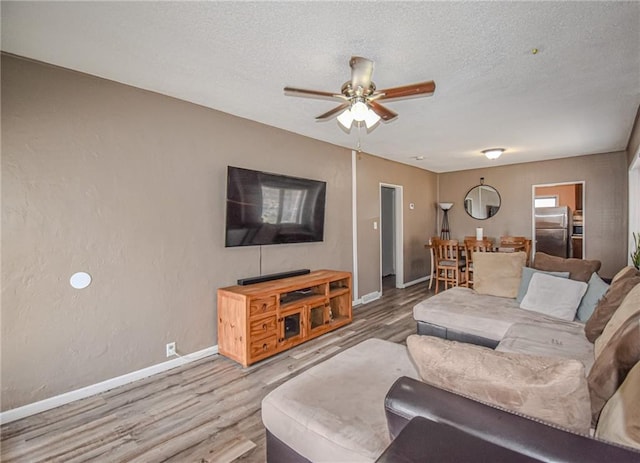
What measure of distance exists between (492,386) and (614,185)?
607cm

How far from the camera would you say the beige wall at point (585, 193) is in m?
5.07

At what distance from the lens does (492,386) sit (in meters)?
0.98

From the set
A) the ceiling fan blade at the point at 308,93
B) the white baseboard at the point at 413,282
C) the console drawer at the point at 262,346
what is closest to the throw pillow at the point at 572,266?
the ceiling fan blade at the point at 308,93

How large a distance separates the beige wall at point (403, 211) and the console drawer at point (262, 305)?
2.20 meters

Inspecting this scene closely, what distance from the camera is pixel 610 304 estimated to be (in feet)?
6.80

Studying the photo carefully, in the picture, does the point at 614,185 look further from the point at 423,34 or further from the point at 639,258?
the point at 423,34

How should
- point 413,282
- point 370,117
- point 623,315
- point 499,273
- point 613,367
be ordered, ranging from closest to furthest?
point 613,367
point 623,315
point 370,117
point 499,273
point 413,282

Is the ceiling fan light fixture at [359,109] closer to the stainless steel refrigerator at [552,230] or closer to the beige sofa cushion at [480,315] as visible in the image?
the beige sofa cushion at [480,315]

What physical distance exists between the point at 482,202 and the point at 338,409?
635 cm

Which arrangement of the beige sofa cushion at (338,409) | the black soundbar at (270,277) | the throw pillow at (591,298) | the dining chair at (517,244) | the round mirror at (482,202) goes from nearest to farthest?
1. the beige sofa cushion at (338,409)
2. the throw pillow at (591,298)
3. the black soundbar at (270,277)
4. the dining chair at (517,244)
5. the round mirror at (482,202)

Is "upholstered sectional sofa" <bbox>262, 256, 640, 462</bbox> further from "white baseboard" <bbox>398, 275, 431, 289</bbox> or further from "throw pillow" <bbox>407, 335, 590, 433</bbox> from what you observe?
"white baseboard" <bbox>398, 275, 431, 289</bbox>

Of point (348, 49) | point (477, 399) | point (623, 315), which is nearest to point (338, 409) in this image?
point (477, 399)

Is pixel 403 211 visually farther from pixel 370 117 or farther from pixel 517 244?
pixel 370 117

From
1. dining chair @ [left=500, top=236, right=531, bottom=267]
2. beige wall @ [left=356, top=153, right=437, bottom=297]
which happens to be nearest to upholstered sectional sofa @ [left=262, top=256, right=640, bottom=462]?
beige wall @ [left=356, top=153, right=437, bottom=297]
